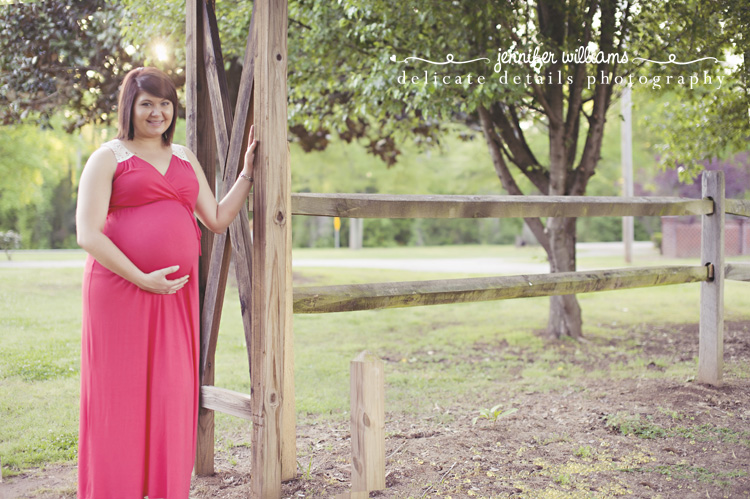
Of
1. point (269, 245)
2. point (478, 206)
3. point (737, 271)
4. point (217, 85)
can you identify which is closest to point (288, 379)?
point (269, 245)

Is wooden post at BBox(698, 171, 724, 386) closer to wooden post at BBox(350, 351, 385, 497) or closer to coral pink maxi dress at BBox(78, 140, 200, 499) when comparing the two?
wooden post at BBox(350, 351, 385, 497)

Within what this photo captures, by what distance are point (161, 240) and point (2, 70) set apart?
21.7 feet

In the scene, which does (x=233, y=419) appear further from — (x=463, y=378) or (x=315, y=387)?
(x=463, y=378)

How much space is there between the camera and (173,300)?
268 cm

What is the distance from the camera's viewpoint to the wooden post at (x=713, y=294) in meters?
5.22

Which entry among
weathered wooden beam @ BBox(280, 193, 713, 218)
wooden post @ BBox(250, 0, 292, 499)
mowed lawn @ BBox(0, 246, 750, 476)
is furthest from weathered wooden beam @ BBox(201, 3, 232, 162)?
mowed lawn @ BBox(0, 246, 750, 476)

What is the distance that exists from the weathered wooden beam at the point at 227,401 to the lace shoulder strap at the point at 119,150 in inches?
51.3

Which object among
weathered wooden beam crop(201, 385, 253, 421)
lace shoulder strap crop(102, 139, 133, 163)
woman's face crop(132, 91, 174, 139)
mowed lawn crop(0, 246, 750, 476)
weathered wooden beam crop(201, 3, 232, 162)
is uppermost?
weathered wooden beam crop(201, 3, 232, 162)

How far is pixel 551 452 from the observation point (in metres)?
3.90

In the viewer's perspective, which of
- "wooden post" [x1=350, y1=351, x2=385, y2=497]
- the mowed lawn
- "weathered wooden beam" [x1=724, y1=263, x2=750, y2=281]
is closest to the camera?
"wooden post" [x1=350, y1=351, x2=385, y2=497]

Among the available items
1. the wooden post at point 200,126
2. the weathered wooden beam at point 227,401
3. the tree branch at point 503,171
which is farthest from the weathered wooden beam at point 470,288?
the tree branch at point 503,171

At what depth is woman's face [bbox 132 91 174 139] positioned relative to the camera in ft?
8.46

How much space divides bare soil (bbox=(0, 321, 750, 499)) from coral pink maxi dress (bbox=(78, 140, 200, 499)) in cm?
78

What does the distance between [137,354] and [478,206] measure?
7.71 feet
